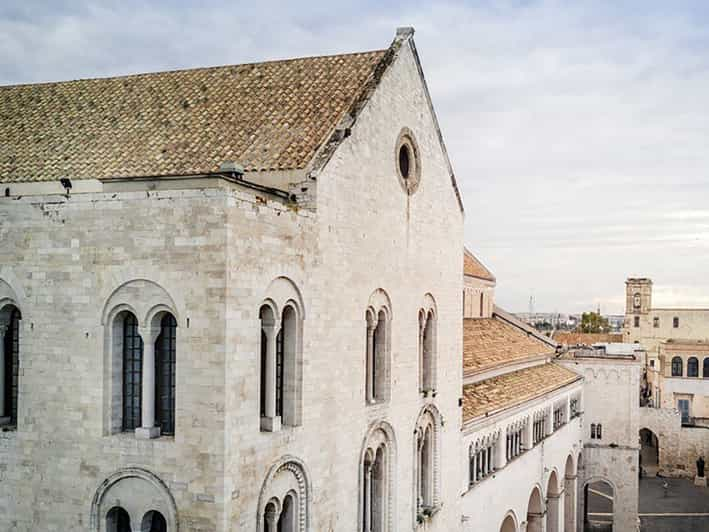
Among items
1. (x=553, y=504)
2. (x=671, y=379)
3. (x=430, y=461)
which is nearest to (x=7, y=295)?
(x=430, y=461)

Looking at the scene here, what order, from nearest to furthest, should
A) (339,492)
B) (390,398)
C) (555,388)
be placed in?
(339,492) → (390,398) → (555,388)

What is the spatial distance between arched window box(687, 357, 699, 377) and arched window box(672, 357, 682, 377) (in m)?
0.74

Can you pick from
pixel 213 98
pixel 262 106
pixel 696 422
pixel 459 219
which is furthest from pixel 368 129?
pixel 696 422

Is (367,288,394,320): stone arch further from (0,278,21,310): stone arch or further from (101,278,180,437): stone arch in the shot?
(0,278,21,310): stone arch

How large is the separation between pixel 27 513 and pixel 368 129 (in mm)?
10868

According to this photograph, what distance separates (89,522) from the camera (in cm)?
1396

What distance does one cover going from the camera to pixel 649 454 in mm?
69562

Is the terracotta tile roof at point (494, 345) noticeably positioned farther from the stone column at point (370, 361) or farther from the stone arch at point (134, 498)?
the stone arch at point (134, 498)

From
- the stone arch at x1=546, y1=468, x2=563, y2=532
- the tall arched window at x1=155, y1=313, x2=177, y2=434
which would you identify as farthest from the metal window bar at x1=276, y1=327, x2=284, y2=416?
the stone arch at x1=546, y1=468, x2=563, y2=532

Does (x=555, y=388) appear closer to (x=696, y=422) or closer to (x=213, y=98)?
(x=213, y=98)

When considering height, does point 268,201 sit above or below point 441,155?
below

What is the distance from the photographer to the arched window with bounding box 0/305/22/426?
49.3 feet

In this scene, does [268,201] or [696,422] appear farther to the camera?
[696,422]

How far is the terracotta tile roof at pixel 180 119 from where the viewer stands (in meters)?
17.4
